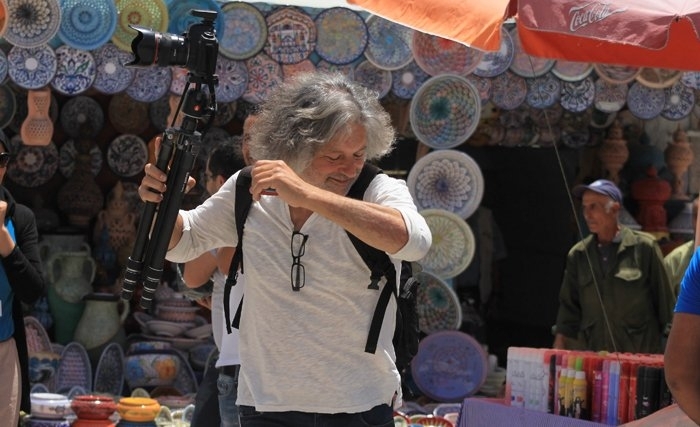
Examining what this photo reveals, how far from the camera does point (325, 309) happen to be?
2.92 metres

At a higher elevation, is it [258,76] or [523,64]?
[523,64]

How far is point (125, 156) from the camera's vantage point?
24.8 feet

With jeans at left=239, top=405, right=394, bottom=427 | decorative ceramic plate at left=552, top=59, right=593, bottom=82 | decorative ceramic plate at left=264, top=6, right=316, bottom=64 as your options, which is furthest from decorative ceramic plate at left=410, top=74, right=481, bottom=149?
jeans at left=239, top=405, right=394, bottom=427

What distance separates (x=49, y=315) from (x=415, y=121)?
8.12 feet

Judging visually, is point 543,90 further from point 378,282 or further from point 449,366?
point 378,282

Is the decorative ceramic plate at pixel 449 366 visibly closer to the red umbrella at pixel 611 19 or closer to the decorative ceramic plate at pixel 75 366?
the decorative ceramic plate at pixel 75 366

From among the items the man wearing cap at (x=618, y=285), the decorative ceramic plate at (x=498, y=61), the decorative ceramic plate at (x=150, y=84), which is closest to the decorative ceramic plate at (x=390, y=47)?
the decorative ceramic plate at (x=498, y=61)

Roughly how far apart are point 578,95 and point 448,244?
1.20 meters

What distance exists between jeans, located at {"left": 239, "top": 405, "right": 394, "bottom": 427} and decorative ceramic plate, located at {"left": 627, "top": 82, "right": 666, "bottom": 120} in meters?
4.65

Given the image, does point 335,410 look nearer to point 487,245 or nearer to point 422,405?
point 422,405

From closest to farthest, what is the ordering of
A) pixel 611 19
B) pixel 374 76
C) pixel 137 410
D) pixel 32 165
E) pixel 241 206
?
pixel 241 206
pixel 611 19
pixel 137 410
pixel 374 76
pixel 32 165

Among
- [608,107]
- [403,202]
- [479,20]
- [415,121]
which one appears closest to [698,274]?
[403,202]

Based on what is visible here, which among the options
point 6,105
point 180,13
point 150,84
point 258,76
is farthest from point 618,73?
point 6,105

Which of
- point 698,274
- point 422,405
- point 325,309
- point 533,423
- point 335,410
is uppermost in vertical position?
point 698,274
